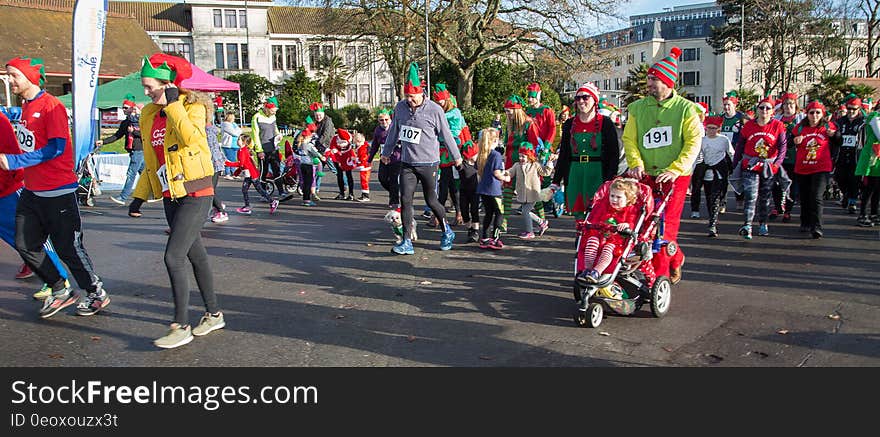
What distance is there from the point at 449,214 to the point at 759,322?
714cm

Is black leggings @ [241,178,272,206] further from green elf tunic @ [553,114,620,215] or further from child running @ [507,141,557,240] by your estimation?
green elf tunic @ [553,114,620,215]

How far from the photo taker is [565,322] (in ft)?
20.1

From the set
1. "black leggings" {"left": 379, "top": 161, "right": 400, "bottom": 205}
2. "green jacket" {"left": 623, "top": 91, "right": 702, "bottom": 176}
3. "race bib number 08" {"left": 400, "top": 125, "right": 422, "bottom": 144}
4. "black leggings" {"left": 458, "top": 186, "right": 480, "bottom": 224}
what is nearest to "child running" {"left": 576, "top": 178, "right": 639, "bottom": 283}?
"green jacket" {"left": 623, "top": 91, "right": 702, "bottom": 176}

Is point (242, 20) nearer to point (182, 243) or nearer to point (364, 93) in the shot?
point (364, 93)

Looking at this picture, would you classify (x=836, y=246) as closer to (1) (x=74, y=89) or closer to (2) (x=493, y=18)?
(1) (x=74, y=89)

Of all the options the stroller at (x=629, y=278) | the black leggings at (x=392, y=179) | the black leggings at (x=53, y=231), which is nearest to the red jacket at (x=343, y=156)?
the black leggings at (x=392, y=179)

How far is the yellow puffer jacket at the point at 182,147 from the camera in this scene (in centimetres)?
531

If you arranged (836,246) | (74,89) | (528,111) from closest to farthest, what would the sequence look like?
(74,89), (836,246), (528,111)

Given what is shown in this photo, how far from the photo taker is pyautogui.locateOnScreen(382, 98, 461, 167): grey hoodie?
876 cm

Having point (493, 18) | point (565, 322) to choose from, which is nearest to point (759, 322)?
point (565, 322)

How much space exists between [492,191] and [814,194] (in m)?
4.35

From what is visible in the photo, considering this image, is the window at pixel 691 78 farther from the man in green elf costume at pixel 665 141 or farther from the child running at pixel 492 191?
the man in green elf costume at pixel 665 141

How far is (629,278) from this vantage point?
6.11m

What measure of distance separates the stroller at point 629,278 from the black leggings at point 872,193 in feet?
20.1
